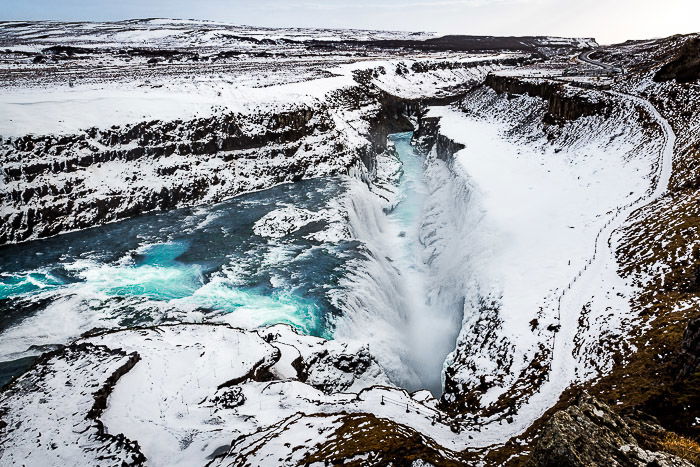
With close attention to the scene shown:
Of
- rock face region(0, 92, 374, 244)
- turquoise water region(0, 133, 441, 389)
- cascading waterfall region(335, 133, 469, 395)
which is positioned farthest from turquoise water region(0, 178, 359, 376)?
rock face region(0, 92, 374, 244)

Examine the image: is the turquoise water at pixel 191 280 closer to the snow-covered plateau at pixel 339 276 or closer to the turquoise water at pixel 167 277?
the turquoise water at pixel 167 277

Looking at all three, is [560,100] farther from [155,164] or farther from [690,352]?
[155,164]

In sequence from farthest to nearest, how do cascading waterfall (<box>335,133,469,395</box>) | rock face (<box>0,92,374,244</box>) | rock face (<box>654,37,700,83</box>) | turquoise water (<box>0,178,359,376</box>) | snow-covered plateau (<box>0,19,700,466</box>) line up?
rock face (<box>654,37,700,83</box>) → rock face (<box>0,92,374,244</box>) → cascading waterfall (<box>335,133,469,395</box>) → turquoise water (<box>0,178,359,376</box>) → snow-covered plateau (<box>0,19,700,466</box>)

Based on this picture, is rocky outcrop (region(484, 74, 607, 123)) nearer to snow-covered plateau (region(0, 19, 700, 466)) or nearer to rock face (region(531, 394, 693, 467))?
snow-covered plateau (region(0, 19, 700, 466))

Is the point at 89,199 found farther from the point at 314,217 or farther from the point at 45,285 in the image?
the point at 314,217

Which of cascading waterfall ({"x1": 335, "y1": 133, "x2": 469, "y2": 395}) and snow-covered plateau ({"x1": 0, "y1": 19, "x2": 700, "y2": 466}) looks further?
cascading waterfall ({"x1": 335, "y1": 133, "x2": 469, "y2": 395})

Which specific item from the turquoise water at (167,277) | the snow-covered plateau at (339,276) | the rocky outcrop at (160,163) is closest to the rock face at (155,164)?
the rocky outcrop at (160,163)

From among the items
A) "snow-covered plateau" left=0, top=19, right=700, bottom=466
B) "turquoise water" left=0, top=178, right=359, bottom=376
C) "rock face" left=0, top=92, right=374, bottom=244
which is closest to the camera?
"snow-covered plateau" left=0, top=19, right=700, bottom=466
